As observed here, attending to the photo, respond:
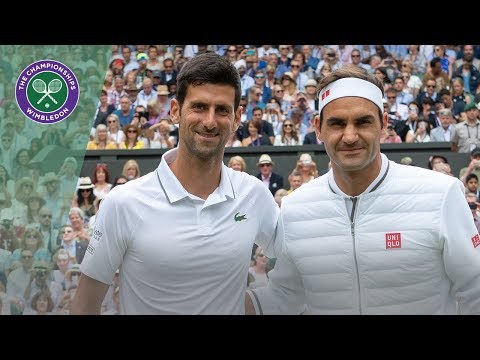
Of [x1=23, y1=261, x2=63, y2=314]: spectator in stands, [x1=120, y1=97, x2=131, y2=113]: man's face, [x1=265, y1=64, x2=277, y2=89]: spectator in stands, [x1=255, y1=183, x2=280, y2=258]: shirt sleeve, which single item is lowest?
[x1=23, y1=261, x2=63, y2=314]: spectator in stands

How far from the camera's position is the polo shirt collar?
3.21m

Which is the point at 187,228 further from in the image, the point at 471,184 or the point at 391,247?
the point at 471,184

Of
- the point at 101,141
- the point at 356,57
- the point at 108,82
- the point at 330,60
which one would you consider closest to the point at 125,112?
the point at 108,82

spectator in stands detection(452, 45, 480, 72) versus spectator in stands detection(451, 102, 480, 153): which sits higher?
spectator in stands detection(452, 45, 480, 72)

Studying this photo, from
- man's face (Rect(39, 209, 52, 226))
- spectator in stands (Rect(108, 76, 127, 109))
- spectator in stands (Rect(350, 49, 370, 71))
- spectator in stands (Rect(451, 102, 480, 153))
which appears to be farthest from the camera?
spectator in stands (Rect(350, 49, 370, 71))

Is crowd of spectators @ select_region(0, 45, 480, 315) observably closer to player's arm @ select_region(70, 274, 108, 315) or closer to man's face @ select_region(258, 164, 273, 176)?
man's face @ select_region(258, 164, 273, 176)

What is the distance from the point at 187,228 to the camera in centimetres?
317

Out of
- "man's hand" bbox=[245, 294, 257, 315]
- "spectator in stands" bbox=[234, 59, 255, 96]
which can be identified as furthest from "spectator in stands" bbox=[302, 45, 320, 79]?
"man's hand" bbox=[245, 294, 257, 315]

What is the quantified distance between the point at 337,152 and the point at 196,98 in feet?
1.88

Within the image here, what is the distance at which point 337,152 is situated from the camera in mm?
3143

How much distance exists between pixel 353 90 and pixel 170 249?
3.09 feet

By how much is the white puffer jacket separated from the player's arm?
777 millimetres

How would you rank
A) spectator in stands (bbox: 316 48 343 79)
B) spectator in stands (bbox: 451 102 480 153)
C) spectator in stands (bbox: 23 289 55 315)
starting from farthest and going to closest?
spectator in stands (bbox: 316 48 343 79), spectator in stands (bbox: 451 102 480 153), spectator in stands (bbox: 23 289 55 315)

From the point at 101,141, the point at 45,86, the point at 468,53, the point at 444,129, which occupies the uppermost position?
the point at 468,53
